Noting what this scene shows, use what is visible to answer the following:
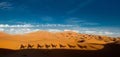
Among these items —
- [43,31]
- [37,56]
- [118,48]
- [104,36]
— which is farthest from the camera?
[104,36]

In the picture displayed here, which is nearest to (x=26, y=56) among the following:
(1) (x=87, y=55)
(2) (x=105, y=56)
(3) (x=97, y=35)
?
(1) (x=87, y=55)

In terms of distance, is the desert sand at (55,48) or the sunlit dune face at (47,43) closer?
the desert sand at (55,48)

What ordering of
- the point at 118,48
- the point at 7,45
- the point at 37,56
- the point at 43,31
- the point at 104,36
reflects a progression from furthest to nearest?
the point at 104,36 → the point at 43,31 → the point at 7,45 → the point at 118,48 → the point at 37,56

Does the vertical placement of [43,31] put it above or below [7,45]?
above

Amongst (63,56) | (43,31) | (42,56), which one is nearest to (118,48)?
(63,56)

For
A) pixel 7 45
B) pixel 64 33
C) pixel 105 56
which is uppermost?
pixel 64 33

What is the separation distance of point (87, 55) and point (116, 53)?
403 centimetres

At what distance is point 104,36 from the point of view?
90.9 meters

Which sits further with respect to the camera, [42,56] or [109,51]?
[109,51]

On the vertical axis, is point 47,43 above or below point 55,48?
above

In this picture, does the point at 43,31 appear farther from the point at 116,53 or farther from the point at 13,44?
the point at 116,53

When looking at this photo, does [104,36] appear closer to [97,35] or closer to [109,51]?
[97,35]

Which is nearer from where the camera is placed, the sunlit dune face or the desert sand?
Result: the desert sand

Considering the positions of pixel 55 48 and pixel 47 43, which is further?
pixel 47 43
